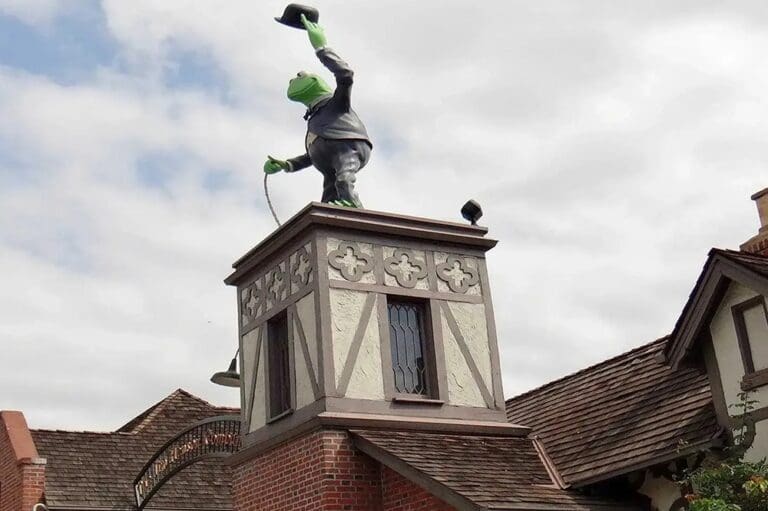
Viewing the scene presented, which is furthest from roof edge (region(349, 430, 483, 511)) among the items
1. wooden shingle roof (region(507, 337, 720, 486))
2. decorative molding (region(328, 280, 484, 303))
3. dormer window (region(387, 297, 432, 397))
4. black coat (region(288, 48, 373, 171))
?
black coat (region(288, 48, 373, 171))

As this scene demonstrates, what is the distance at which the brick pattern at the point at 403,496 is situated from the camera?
12.1 metres

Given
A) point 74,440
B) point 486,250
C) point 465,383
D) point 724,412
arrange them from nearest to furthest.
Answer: point 724,412
point 465,383
point 486,250
point 74,440

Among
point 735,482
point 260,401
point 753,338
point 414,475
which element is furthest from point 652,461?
point 260,401

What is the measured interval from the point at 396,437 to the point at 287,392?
6.12ft

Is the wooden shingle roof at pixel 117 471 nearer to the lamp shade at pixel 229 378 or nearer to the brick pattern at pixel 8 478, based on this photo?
the brick pattern at pixel 8 478

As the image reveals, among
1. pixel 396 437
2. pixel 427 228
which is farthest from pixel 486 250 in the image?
pixel 396 437

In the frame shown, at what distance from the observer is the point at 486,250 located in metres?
15.2

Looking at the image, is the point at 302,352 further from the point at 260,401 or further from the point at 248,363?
the point at 248,363

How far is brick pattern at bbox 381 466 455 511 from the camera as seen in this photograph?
475 inches

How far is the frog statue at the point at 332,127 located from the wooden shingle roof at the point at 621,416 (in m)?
4.21

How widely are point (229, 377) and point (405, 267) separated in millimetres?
2927

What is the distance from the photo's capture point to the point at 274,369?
1459 cm

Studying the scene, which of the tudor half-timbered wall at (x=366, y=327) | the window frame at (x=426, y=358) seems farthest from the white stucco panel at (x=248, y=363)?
the window frame at (x=426, y=358)

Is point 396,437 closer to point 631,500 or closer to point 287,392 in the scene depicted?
point 287,392
